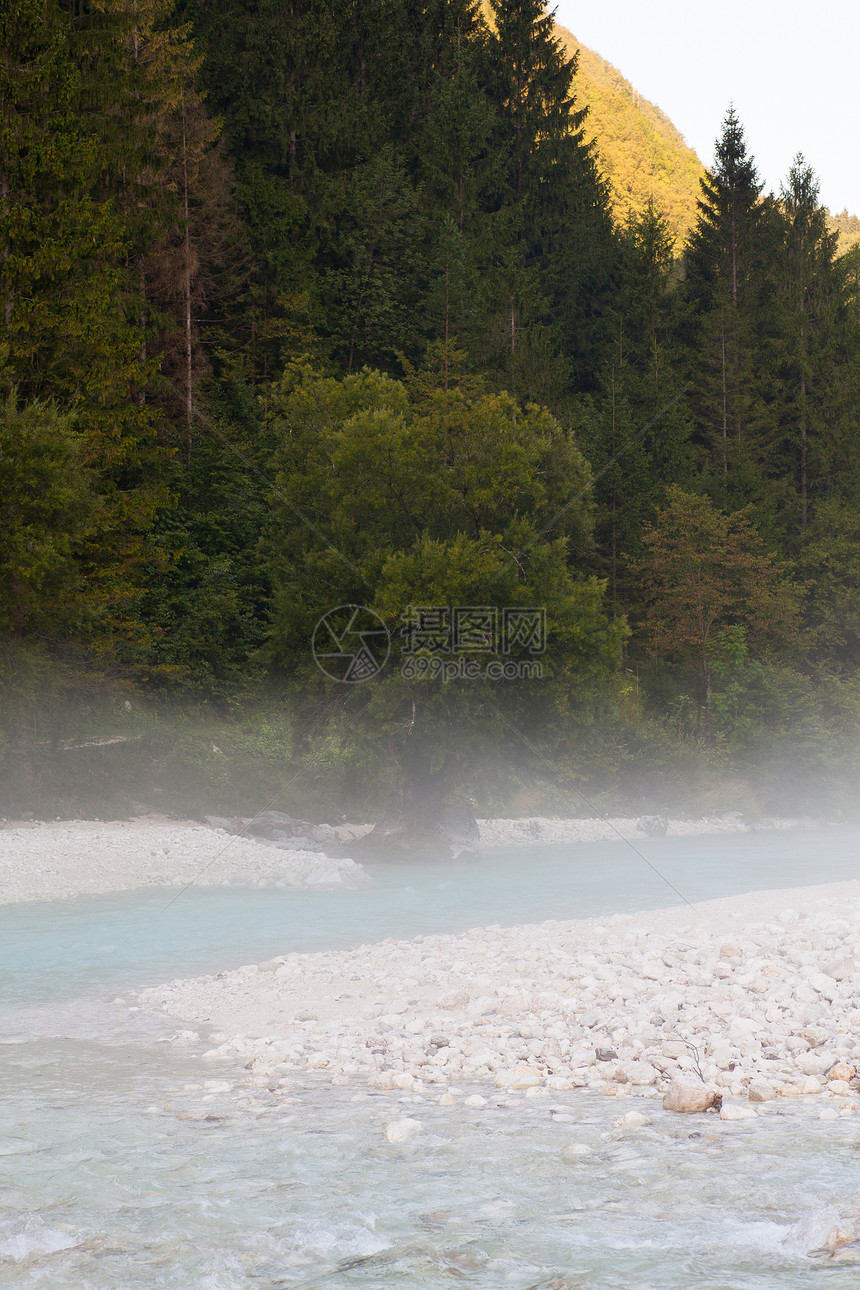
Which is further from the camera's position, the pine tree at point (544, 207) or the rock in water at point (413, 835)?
the pine tree at point (544, 207)

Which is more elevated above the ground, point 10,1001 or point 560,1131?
point 560,1131

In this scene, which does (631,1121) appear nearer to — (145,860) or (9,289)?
(145,860)

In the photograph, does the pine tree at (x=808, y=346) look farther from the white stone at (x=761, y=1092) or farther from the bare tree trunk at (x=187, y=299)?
the white stone at (x=761, y=1092)

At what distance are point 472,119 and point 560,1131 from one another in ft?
206

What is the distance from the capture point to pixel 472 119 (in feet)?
198

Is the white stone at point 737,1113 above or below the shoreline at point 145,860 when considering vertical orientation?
Answer: above

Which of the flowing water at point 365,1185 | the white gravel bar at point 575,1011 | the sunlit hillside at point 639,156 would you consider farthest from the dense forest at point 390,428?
the sunlit hillside at point 639,156

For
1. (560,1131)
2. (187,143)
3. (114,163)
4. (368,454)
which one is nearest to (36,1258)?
(560,1131)

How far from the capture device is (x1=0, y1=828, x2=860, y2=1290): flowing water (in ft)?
17.5

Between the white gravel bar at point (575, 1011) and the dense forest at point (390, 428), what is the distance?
35.7 ft

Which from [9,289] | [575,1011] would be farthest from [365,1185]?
[9,289]

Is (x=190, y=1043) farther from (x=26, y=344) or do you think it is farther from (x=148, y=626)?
(x=148, y=626)

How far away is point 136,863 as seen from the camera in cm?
2205

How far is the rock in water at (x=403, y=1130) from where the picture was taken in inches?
278
